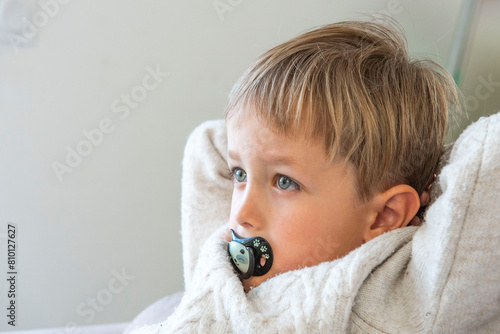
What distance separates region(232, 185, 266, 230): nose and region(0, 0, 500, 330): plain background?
0.78m

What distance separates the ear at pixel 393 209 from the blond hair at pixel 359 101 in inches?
0.7

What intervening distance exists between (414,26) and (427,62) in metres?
0.54

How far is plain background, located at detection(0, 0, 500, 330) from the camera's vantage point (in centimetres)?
143

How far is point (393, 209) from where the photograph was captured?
840 mm

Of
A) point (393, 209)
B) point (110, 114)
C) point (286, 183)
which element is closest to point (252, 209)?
point (286, 183)

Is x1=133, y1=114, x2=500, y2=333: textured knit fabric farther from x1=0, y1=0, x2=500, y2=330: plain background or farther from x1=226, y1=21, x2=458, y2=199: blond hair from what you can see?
x1=0, y1=0, x2=500, y2=330: plain background

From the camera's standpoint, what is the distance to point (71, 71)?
4.79 ft

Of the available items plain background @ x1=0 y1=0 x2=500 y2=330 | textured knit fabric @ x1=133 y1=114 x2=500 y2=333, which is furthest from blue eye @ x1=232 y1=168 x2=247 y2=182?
plain background @ x1=0 y1=0 x2=500 y2=330

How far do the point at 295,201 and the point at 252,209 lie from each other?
7 cm

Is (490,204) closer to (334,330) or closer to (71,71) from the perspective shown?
(334,330)

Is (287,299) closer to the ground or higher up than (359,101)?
closer to the ground

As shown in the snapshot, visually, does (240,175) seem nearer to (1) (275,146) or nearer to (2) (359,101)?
(1) (275,146)

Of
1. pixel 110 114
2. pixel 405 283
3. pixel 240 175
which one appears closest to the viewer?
pixel 405 283

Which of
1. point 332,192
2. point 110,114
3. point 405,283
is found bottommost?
point 405,283
